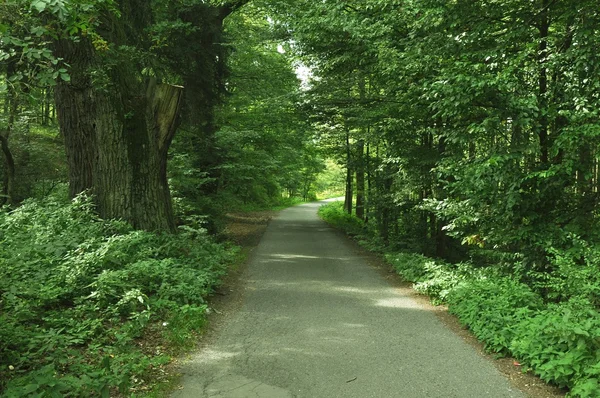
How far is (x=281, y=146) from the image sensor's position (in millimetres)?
21781

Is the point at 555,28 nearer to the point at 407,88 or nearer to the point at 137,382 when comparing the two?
the point at 407,88

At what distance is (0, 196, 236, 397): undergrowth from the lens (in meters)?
3.93

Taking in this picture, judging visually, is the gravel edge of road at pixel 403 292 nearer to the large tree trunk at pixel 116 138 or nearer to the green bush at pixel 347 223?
the large tree trunk at pixel 116 138

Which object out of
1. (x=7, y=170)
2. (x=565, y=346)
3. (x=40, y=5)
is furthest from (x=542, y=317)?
(x=7, y=170)

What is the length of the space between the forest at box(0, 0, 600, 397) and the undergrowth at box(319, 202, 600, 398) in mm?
25

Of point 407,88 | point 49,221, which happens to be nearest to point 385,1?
point 407,88

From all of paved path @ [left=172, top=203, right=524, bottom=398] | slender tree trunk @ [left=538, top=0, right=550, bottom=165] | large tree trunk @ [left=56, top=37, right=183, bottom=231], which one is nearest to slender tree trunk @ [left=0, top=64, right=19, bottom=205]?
large tree trunk @ [left=56, top=37, right=183, bottom=231]

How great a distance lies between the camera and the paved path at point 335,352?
4.28m

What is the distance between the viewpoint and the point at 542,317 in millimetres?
5043

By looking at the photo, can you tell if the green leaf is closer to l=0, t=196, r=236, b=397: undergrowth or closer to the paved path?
l=0, t=196, r=236, b=397: undergrowth

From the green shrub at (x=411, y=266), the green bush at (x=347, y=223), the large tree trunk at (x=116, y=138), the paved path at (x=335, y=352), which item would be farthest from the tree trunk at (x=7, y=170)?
the green shrub at (x=411, y=266)

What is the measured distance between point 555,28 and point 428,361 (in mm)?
7442

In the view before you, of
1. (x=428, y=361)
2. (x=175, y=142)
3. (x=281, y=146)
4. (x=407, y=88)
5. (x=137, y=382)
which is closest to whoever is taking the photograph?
(x=137, y=382)

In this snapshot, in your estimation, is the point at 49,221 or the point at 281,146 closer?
the point at 49,221
